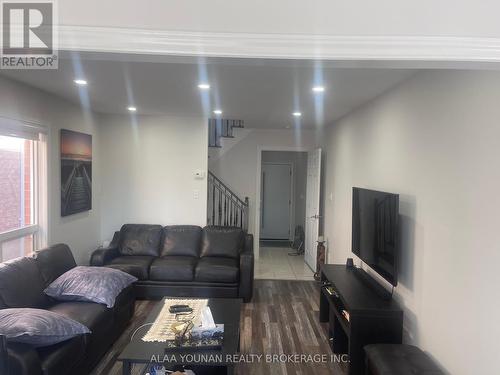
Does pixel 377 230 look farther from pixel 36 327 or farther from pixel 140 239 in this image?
pixel 140 239

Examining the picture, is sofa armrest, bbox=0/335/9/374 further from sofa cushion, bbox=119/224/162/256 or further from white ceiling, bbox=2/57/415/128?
sofa cushion, bbox=119/224/162/256

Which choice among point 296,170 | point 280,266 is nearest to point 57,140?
point 280,266

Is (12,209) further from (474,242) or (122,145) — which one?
(474,242)

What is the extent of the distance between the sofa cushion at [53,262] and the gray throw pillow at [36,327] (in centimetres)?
88

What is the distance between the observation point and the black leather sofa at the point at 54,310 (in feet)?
7.04

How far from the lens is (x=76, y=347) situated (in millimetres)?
2578

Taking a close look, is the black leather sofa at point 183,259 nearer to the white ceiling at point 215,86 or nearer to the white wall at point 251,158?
the white ceiling at point 215,86

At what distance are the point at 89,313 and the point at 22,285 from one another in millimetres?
564

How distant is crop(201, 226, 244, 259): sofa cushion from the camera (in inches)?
197

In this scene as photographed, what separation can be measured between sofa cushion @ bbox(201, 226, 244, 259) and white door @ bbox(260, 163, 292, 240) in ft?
11.4

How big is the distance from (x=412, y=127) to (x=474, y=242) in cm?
117

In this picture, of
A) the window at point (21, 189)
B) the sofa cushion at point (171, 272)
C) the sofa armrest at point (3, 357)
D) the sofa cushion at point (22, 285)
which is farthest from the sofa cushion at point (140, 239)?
the sofa armrest at point (3, 357)

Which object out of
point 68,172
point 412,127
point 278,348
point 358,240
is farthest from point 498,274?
point 68,172

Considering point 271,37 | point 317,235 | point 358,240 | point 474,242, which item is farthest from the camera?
point 317,235
